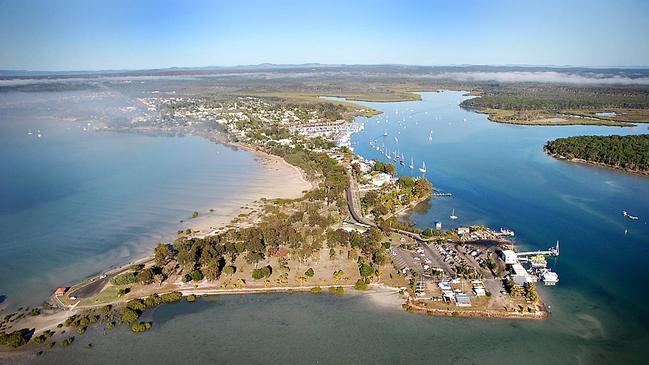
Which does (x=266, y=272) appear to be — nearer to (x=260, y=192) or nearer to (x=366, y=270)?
(x=366, y=270)

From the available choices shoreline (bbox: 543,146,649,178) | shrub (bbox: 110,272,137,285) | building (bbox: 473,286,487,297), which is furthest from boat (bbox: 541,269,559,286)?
shoreline (bbox: 543,146,649,178)

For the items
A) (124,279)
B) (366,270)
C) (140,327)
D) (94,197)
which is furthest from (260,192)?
(140,327)

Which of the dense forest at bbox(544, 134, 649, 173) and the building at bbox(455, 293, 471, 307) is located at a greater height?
the dense forest at bbox(544, 134, 649, 173)

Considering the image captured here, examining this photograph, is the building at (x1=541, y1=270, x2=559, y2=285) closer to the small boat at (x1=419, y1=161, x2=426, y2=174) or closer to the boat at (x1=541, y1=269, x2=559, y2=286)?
the boat at (x1=541, y1=269, x2=559, y2=286)

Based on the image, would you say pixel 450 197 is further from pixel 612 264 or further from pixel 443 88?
pixel 443 88

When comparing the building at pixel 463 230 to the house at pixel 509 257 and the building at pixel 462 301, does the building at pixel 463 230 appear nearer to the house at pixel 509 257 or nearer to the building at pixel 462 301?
the house at pixel 509 257

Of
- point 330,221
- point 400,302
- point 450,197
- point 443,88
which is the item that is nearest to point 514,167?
point 450,197
